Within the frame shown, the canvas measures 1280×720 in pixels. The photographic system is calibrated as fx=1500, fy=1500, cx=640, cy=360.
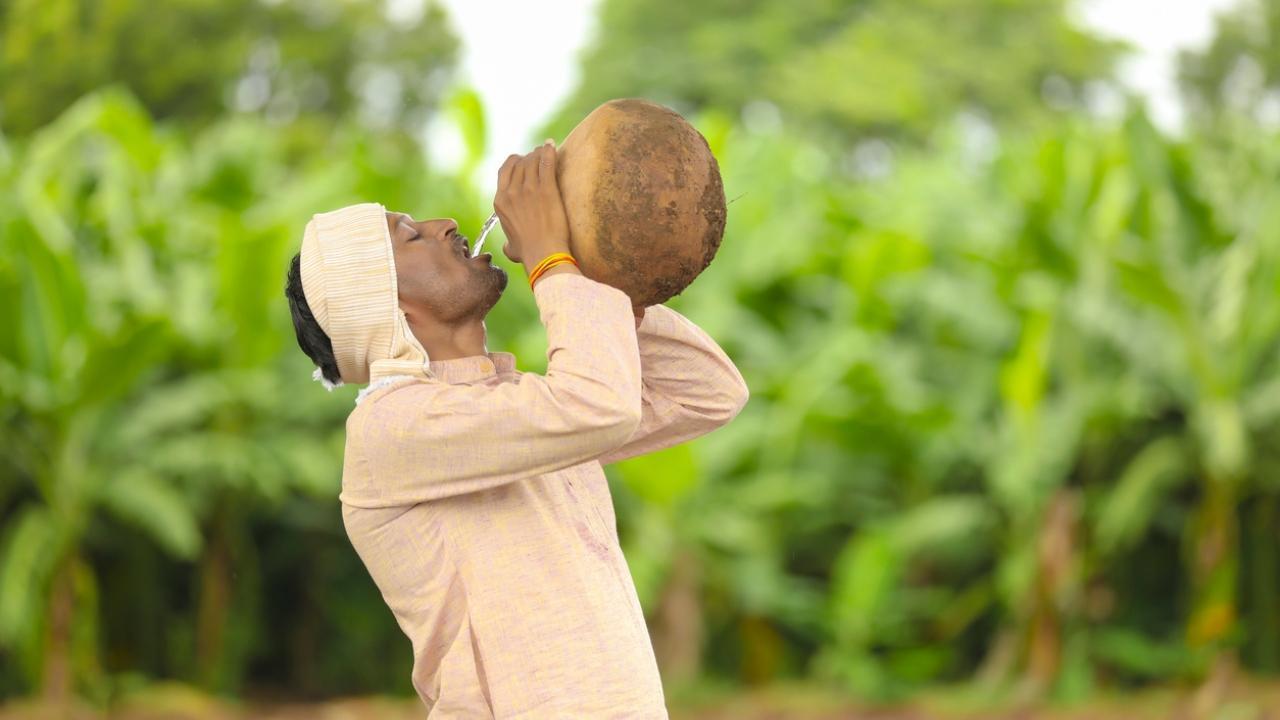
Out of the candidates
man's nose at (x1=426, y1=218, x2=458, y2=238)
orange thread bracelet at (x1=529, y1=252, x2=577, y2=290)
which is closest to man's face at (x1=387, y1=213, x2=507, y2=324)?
man's nose at (x1=426, y1=218, x2=458, y2=238)

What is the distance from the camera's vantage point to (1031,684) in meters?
5.68

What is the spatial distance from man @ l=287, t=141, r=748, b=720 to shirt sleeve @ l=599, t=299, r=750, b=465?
0.04 m

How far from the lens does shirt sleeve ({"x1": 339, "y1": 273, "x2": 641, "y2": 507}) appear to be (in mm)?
1502

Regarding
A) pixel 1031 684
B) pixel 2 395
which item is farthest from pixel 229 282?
pixel 1031 684

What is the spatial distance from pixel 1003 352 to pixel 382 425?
16.8ft

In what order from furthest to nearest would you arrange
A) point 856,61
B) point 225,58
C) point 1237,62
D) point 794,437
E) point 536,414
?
point 1237,62
point 856,61
point 225,58
point 794,437
point 536,414

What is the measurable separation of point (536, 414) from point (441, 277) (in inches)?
9.9

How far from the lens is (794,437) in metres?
6.01

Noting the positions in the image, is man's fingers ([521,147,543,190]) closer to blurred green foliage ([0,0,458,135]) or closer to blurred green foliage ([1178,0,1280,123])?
blurred green foliage ([0,0,458,135])

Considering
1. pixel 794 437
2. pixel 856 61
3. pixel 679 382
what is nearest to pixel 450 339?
pixel 679 382

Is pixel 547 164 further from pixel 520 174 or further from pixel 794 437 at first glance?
pixel 794 437

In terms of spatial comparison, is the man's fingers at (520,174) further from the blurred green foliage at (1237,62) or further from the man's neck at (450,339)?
the blurred green foliage at (1237,62)

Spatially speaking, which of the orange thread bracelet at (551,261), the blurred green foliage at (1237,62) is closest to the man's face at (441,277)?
the orange thread bracelet at (551,261)

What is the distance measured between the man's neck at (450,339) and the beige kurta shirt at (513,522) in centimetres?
2
